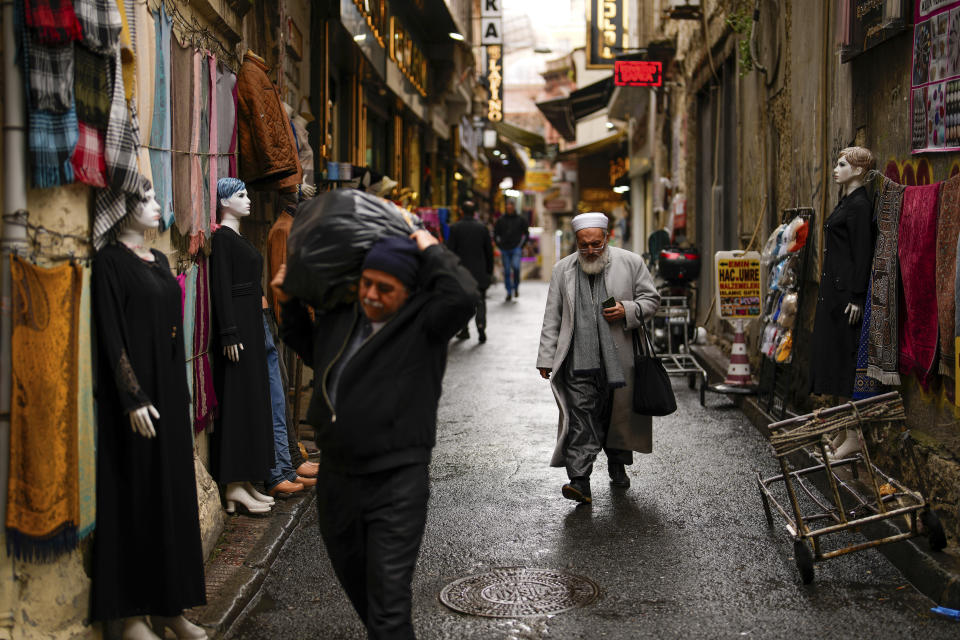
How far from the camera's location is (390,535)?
11.7ft

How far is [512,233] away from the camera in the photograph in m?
24.2

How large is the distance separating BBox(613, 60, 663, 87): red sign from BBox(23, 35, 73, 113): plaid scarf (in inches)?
640

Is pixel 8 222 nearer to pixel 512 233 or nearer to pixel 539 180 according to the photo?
pixel 512 233

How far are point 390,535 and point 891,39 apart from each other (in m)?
5.23

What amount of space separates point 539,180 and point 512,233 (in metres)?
43.7

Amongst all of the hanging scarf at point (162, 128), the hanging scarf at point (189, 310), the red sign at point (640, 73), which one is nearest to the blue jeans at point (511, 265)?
the red sign at point (640, 73)

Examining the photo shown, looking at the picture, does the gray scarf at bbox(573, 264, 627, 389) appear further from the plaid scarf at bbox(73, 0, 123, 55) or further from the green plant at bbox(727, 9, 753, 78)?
the green plant at bbox(727, 9, 753, 78)

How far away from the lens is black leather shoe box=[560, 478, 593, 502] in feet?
22.2

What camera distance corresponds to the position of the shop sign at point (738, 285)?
10.4 m

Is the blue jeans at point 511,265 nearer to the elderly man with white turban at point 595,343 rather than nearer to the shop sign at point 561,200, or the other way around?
the elderly man with white turban at point 595,343

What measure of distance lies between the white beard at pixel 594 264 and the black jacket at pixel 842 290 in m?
1.46

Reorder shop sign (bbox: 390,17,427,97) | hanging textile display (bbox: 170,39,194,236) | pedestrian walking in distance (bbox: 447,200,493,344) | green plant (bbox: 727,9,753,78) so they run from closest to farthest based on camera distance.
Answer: hanging textile display (bbox: 170,39,194,236) < green plant (bbox: 727,9,753,78) < pedestrian walking in distance (bbox: 447,200,493,344) < shop sign (bbox: 390,17,427,97)

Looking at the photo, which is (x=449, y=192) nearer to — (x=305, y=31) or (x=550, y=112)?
(x=550, y=112)

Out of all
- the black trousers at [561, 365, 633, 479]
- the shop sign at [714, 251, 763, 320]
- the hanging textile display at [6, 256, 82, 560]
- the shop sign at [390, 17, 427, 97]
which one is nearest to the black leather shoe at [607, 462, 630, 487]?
the black trousers at [561, 365, 633, 479]
